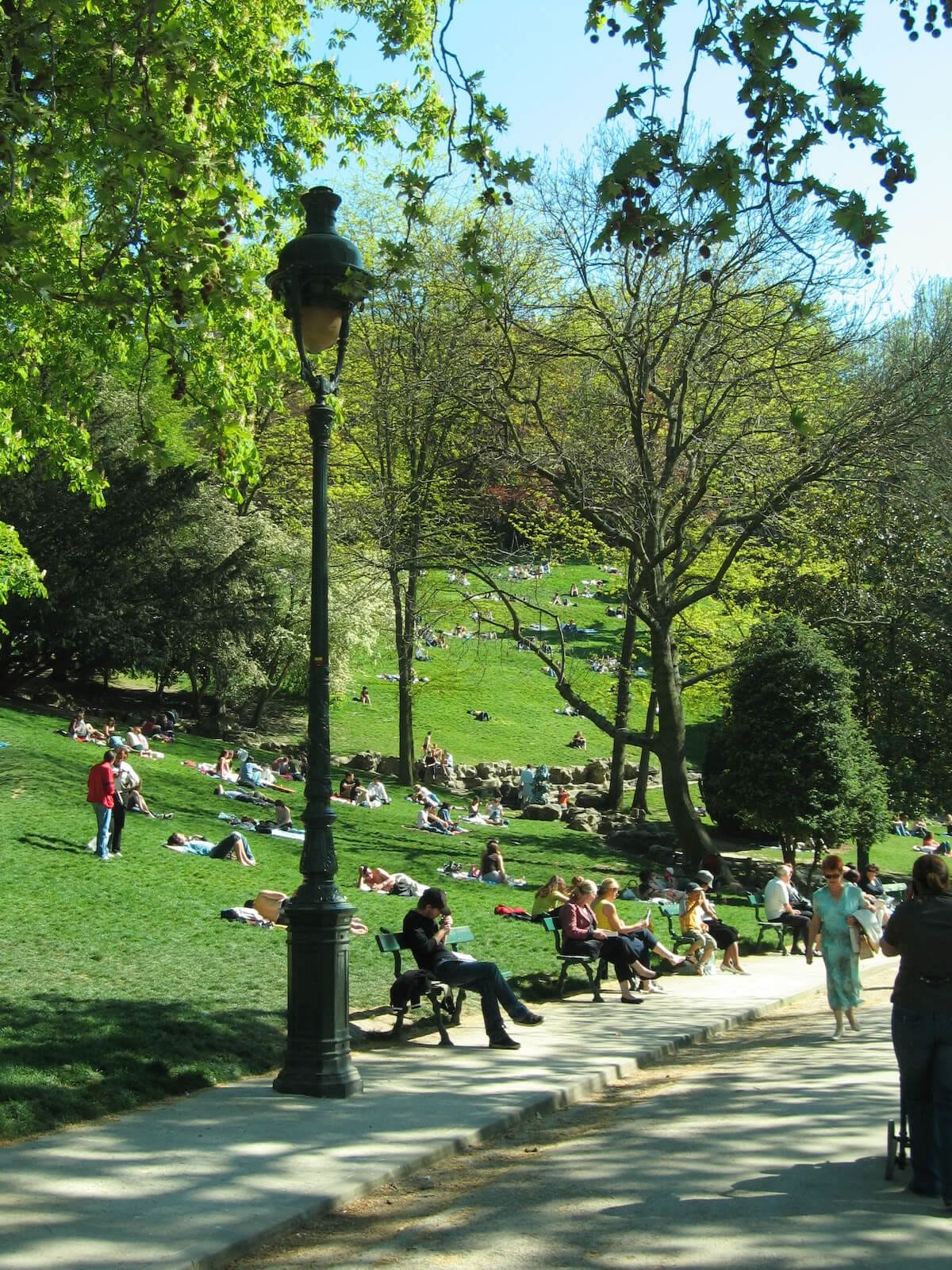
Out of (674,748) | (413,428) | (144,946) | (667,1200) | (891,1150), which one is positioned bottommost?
(667,1200)

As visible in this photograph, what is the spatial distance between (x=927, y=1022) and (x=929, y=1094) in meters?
0.34

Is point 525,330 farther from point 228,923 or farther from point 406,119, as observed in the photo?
point 228,923

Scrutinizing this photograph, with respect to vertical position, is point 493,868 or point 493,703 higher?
point 493,703

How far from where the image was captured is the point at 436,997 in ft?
35.7

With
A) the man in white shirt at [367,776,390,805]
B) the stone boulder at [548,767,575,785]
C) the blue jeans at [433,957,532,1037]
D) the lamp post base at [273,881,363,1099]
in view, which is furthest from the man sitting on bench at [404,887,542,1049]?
the stone boulder at [548,767,575,785]

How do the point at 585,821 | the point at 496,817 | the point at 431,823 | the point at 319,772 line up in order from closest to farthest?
the point at 319,772 → the point at 431,823 → the point at 496,817 → the point at 585,821

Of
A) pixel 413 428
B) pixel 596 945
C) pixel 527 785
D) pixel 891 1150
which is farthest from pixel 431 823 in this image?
pixel 891 1150

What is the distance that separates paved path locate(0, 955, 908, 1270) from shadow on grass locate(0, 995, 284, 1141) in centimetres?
22

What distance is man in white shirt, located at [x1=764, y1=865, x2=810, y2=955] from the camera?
63.2ft

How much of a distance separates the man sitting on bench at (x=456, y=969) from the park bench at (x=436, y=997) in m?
0.13

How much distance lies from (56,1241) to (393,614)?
40253mm

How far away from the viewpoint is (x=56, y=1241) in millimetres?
5172

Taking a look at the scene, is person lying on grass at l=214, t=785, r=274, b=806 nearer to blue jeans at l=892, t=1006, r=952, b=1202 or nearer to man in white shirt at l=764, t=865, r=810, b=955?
man in white shirt at l=764, t=865, r=810, b=955

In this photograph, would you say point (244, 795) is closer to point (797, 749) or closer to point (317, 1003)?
point (797, 749)
